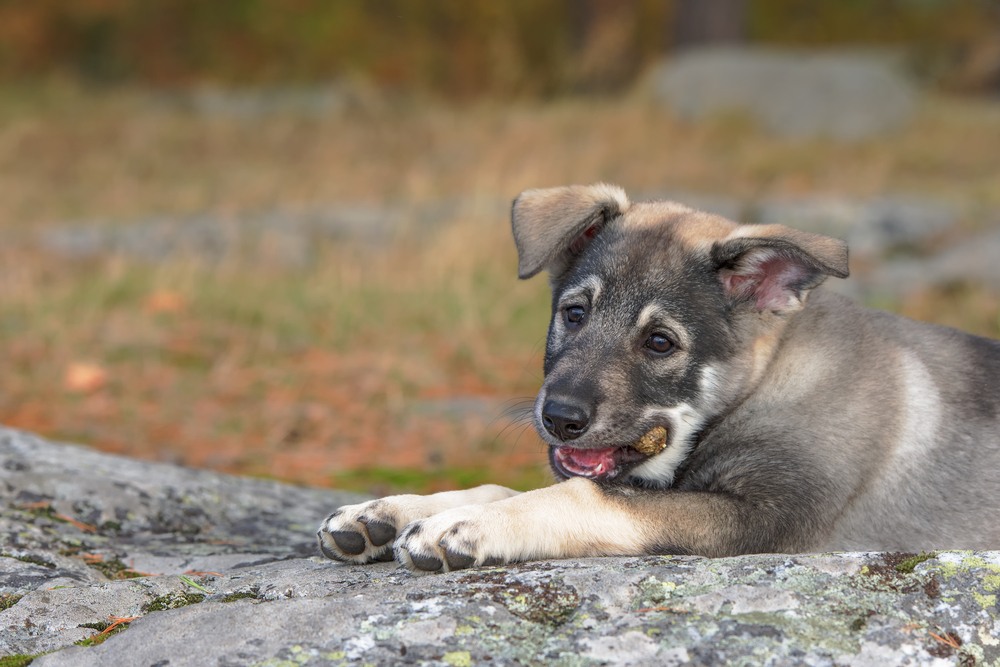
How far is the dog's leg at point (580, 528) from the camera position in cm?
345

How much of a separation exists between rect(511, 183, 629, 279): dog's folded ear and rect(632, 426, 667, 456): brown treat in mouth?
0.76m

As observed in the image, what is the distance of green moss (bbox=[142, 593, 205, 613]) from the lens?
328 cm

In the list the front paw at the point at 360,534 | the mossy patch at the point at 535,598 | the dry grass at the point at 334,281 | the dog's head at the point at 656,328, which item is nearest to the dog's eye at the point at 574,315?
the dog's head at the point at 656,328

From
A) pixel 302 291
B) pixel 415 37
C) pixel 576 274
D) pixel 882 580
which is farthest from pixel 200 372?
pixel 415 37

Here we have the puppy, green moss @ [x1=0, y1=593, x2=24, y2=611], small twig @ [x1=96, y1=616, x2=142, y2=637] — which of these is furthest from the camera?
the puppy

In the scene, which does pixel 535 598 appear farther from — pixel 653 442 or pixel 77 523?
pixel 77 523

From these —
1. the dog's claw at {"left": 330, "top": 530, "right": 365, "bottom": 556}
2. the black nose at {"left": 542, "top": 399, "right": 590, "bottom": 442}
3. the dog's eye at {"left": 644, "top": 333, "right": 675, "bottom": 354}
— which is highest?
the dog's eye at {"left": 644, "top": 333, "right": 675, "bottom": 354}

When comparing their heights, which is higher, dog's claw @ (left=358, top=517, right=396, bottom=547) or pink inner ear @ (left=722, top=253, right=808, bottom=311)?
pink inner ear @ (left=722, top=253, right=808, bottom=311)

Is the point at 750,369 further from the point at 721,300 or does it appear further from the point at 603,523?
the point at 603,523

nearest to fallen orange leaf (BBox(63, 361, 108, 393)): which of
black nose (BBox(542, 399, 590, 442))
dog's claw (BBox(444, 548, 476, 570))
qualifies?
black nose (BBox(542, 399, 590, 442))

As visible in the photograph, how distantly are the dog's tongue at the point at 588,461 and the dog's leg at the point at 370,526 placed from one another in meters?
0.50

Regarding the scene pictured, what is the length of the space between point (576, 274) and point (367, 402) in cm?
357

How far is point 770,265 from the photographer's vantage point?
4.34m

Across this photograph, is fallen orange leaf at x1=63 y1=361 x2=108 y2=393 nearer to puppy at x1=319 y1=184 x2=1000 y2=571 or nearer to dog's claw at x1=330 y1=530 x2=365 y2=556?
puppy at x1=319 y1=184 x2=1000 y2=571
